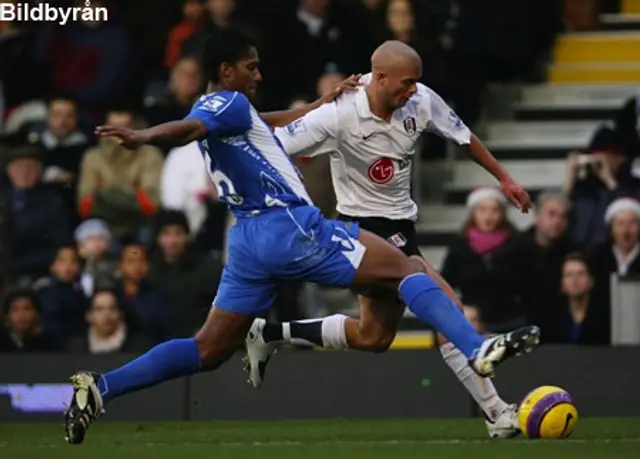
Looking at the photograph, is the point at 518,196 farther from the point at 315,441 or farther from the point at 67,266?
the point at 67,266

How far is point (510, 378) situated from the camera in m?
13.0

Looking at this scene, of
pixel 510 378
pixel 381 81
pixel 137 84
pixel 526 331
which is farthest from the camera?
pixel 137 84

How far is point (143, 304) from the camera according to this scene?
1377 cm

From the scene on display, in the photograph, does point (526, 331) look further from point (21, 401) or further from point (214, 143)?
point (21, 401)

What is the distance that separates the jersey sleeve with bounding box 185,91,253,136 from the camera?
8938 millimetres

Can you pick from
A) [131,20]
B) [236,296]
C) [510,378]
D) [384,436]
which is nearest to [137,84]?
[131,20]

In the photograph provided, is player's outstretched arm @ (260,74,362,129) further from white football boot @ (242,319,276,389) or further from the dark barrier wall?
the dark barrier wall

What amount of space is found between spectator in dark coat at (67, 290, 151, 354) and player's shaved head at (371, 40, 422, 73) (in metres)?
4.22

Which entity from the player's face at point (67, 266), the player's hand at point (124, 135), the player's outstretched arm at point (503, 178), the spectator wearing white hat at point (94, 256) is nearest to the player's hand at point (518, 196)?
the player's outstretched arm at point (503, 178)

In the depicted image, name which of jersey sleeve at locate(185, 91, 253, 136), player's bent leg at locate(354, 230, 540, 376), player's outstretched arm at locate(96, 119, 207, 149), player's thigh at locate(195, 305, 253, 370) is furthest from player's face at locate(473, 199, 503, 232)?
player's outstretched arm at locate(96, 119, 207, 149)

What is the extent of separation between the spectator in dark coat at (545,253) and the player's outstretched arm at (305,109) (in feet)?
12.3

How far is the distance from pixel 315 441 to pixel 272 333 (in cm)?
70

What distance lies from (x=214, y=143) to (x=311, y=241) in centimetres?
67

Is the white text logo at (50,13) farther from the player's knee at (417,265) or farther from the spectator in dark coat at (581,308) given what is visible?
the player's knee at (417,265)
